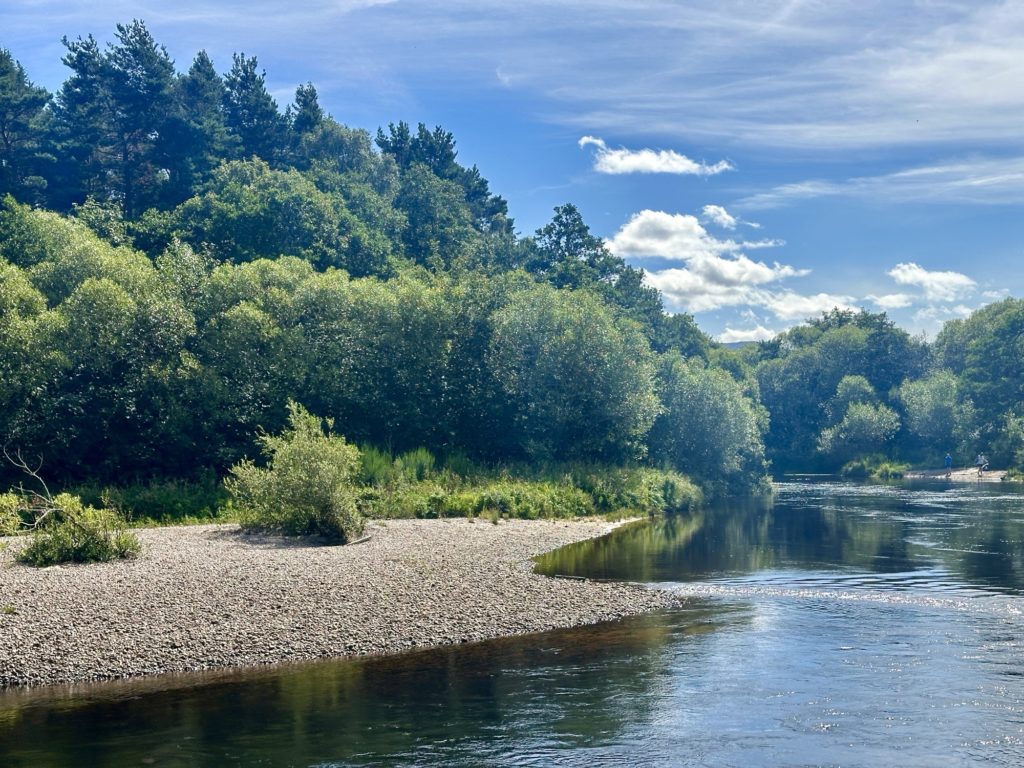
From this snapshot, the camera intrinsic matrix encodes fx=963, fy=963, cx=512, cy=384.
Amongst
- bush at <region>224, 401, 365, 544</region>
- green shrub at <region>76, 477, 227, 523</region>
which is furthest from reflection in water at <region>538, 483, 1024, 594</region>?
green shrub at <region>76, 477, 227, 523</region>

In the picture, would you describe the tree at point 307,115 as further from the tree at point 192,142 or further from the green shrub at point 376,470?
the green shrub at point 376,470

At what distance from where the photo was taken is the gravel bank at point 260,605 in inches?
922

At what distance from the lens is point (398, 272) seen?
93562mm

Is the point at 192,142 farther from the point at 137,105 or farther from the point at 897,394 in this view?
the point at 897,394

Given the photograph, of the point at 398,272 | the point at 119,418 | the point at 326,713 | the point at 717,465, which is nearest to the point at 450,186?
the point at 398,272

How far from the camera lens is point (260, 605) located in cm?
2717

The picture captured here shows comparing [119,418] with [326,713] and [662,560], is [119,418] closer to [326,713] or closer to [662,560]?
[662,560]

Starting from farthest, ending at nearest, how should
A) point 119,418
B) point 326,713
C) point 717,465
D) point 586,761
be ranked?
point 717,465
point 119,418
point 326,713
point 586,761

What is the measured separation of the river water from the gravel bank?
110 centimetres

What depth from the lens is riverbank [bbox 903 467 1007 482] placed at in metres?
103

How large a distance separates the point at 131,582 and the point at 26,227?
5341cm

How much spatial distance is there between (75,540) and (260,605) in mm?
8990

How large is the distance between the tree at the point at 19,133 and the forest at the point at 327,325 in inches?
10.3

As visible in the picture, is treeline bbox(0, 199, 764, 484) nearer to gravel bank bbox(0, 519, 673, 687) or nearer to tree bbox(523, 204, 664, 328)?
gravel bank bbox(0, 519, 673, 687)
